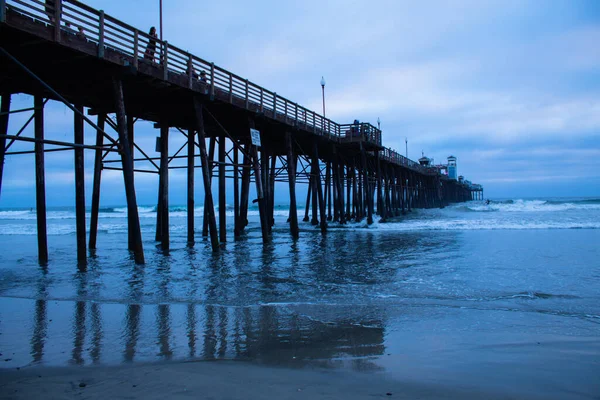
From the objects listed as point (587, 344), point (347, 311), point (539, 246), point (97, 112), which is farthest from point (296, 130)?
point (587, 344)

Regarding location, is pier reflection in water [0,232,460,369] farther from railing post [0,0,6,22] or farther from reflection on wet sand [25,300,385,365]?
railing post [0,0,6,22]

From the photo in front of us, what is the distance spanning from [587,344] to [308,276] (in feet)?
16.3

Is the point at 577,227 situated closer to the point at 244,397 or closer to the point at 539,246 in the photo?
the point at 539,246

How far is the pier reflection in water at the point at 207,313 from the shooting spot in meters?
3.83

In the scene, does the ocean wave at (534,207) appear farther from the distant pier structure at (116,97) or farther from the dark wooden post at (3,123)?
the dark wooden post at (3,123)

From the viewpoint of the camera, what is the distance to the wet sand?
2857 millimetres

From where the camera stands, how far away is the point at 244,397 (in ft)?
9.24

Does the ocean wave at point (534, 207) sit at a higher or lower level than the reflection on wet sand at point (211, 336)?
higher

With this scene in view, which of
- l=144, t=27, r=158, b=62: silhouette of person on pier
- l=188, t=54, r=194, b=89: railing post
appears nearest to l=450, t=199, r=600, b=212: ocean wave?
l=188, t=54, r=194, b=89: railing post

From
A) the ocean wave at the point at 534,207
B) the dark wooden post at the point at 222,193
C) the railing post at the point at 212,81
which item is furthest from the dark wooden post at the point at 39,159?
the ocean wave at the point at 534,207

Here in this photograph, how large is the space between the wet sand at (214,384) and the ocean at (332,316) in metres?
0.19

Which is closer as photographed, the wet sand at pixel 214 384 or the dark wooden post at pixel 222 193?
the wet sand at pixel 214 384

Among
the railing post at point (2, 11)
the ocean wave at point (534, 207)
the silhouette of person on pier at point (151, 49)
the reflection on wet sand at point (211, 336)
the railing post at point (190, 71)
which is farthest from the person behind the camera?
the ocean wave at point (534, 207)

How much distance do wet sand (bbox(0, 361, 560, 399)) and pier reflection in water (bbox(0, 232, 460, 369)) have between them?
24cm
